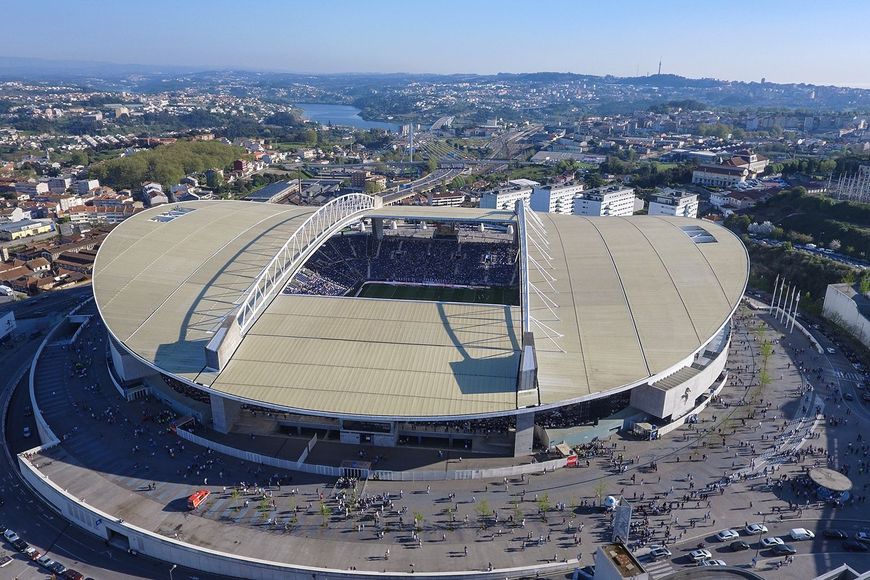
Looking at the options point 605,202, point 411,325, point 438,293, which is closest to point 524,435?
point 411,325

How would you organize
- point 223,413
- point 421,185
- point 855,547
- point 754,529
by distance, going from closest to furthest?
point 855,547
point 754,529
point 223,413
point 421,185

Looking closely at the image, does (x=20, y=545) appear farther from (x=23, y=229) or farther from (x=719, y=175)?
(x=719, y=175)

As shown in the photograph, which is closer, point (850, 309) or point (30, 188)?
point (850, 309)

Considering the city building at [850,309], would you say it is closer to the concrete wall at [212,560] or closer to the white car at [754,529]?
the white car at [754,529]

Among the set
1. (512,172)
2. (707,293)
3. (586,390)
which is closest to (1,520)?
(586,390)

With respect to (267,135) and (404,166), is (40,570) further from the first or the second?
(267,135)

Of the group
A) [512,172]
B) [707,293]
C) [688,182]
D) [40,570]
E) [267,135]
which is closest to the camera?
[40,570]
